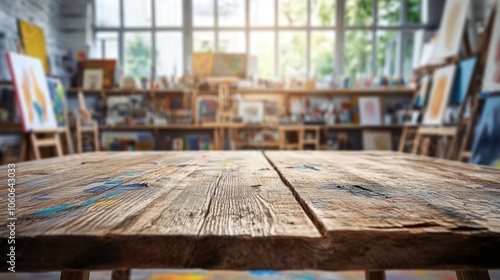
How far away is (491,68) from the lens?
3.86m

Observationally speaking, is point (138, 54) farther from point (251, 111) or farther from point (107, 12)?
point (251, 111)

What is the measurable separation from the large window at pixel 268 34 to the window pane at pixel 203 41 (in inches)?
0.6

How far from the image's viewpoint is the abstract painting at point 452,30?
181 inches

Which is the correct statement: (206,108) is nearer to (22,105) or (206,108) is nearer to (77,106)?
(77,106)

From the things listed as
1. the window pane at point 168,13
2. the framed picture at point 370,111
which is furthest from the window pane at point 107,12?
the framed picture at point 370,111

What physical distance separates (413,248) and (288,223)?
0.16 metres

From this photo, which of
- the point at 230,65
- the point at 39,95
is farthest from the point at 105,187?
the point at 230,65

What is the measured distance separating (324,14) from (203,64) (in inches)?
85.8

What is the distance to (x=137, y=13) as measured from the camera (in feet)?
21.5

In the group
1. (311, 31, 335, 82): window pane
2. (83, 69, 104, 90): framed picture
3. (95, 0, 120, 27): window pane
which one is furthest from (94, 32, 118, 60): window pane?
(311, 31, 335, 82): window pane

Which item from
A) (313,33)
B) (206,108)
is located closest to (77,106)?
(206,108)

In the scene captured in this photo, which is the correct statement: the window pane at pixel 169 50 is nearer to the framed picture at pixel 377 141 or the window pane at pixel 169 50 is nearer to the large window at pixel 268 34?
the large window at pixel 268 34

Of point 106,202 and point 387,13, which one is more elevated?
point 387,13

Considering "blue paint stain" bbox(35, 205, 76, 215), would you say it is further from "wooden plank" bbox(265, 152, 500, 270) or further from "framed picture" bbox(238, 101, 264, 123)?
"framed picture" bbox(238, 101, 264, 123)
